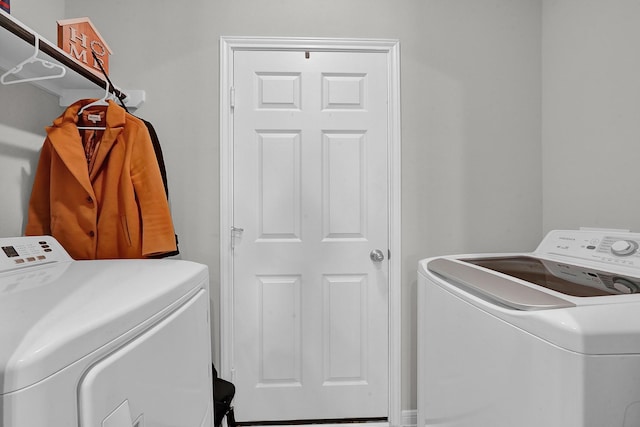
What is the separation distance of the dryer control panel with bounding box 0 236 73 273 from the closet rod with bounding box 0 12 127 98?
0.65 m

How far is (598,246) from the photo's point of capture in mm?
1271

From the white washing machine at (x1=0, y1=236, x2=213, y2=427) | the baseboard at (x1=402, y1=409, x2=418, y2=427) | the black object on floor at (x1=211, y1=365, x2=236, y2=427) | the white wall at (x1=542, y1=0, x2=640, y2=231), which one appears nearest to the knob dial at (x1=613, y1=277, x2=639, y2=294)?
the white wall at (x1=542, y1=0, x2=640, y2=231)

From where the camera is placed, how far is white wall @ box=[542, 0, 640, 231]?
1.44 metres

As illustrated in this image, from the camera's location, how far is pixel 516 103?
1.94 m

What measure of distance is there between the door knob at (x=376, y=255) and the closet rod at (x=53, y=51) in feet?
5.05

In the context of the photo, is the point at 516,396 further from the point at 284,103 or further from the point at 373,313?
the point at 284,103

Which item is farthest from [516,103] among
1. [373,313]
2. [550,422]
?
[550,422]

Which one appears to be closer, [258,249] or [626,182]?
[626,182]

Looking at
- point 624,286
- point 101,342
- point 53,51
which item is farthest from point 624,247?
point 53,51

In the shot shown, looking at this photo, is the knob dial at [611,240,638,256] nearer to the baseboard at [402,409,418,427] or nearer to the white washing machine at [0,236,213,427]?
the baseboard at [402,409,418,427]

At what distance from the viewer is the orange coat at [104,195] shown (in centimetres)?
138

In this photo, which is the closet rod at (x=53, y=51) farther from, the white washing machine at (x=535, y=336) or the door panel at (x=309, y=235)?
the white washing machine at (x=535, y=336)

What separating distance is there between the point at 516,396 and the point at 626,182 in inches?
48.6

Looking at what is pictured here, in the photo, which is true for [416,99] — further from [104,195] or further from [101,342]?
[101,342]
